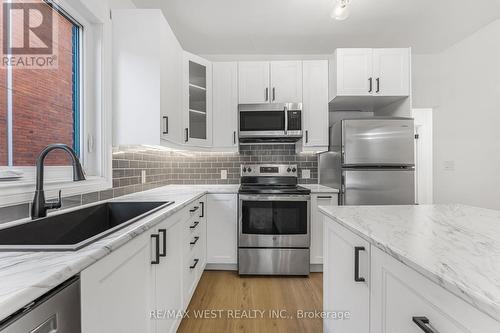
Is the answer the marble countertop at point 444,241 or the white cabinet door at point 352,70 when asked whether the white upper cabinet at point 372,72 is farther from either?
the marble countertop at point 444,241

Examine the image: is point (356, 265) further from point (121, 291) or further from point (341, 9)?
point (341, 9)

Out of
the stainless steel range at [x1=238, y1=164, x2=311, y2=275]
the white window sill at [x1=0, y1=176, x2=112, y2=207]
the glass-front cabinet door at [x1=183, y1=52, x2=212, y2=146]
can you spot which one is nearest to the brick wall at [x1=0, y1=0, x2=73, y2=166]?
the white window sill at [x1=0, y1=176, x2=112, y2=207]

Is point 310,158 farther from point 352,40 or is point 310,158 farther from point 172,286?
point 172,286

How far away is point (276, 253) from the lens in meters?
2.43

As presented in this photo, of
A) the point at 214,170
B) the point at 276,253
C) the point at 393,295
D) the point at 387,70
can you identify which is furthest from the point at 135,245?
the point at 387,70

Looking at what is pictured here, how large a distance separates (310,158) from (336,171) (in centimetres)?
54

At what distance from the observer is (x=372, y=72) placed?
103 inches

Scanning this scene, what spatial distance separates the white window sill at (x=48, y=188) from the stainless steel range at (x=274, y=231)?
128 cm

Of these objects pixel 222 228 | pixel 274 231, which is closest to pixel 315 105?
→ pixel 274 231

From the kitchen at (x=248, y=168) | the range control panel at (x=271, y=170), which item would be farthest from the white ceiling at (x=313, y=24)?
the range control panel at (x=271, y=170)

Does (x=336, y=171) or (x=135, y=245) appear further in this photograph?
(x=336, y=171)

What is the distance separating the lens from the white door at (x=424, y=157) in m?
3.43

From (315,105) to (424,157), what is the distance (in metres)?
1.98

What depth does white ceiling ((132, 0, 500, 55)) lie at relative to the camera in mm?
2201
